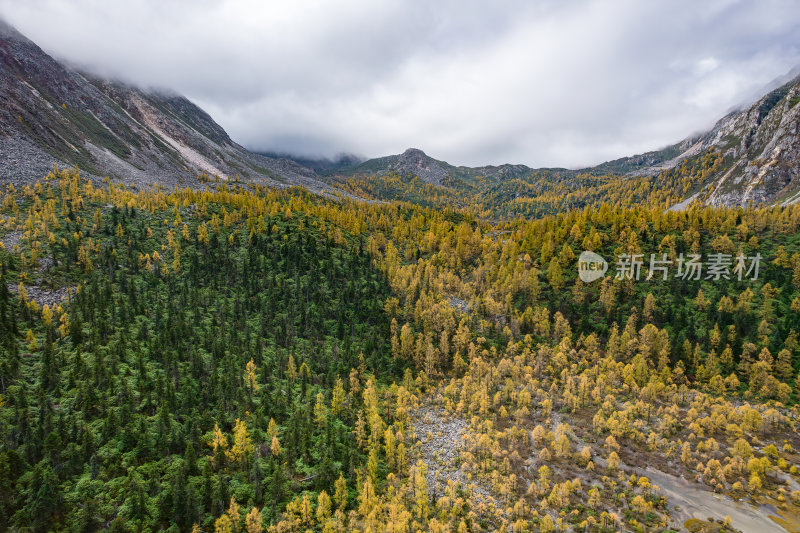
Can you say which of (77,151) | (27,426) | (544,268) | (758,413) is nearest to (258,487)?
(27,426)

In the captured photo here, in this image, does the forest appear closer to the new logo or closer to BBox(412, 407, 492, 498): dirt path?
BBox(412, 407, 492, 498): dirt path

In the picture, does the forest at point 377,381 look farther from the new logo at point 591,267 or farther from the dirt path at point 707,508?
the new logo at point 591,267

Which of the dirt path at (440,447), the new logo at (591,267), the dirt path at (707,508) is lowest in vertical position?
the dirt path at (440,447)

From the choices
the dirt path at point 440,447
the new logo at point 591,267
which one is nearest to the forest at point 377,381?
the dirt path at point 440,447

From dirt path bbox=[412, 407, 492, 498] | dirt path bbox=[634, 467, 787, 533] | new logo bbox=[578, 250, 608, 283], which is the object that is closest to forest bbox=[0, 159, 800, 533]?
dirt path bbox=[634, 467, 787, 533]

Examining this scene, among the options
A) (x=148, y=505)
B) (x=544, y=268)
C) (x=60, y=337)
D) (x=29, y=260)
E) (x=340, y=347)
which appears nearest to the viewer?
(x=148, y=505)

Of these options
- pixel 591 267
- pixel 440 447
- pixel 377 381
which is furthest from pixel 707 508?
pixel 591 267

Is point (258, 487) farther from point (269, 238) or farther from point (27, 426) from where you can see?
point (269, 238)

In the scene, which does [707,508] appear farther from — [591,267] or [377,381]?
[591,267]
